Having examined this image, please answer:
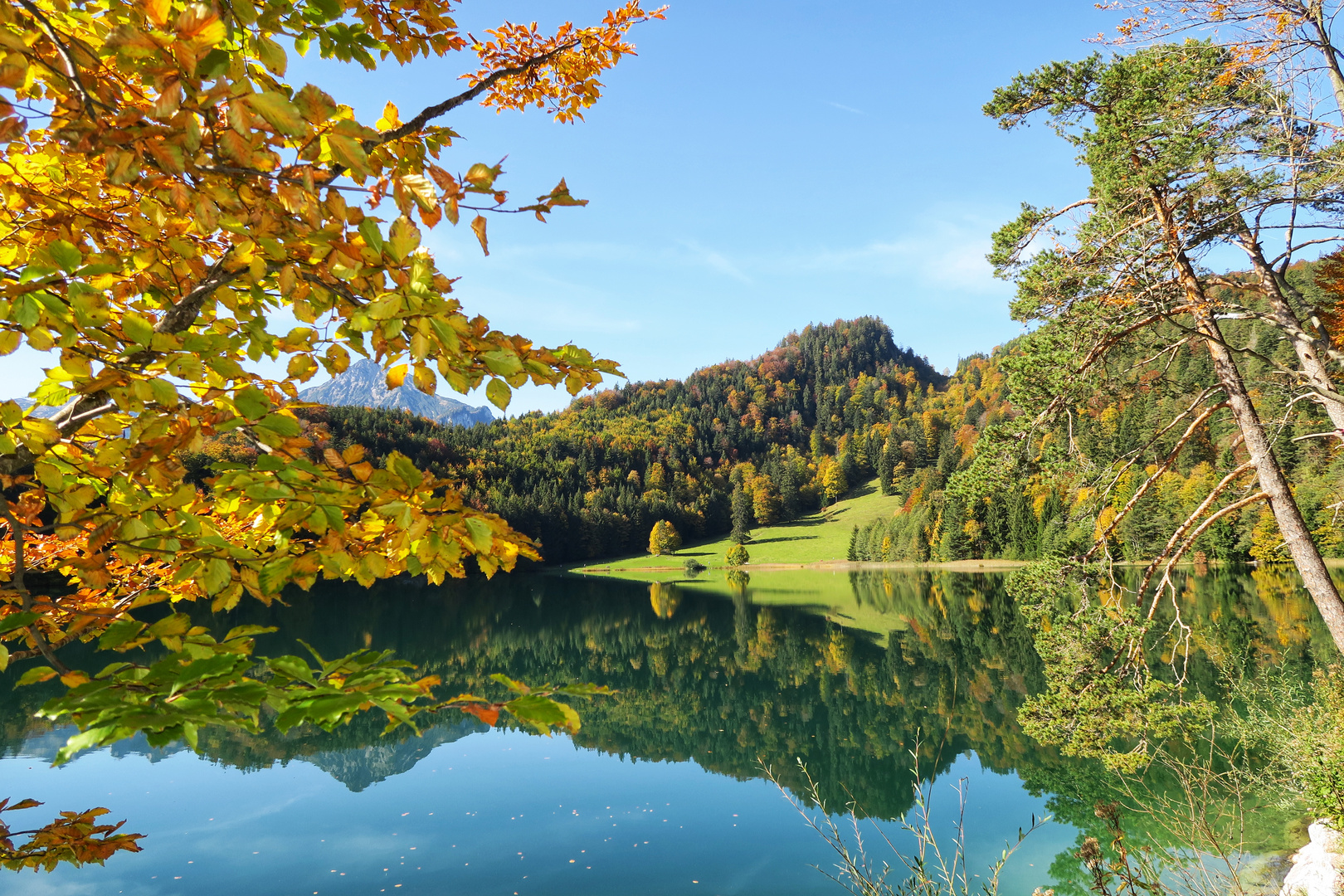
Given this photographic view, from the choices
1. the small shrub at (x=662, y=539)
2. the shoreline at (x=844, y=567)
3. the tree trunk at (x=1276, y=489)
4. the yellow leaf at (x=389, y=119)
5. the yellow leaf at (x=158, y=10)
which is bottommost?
the shoreline at (x=844, y=567)

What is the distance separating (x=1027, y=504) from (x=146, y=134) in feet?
206

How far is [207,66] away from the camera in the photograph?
1.35m

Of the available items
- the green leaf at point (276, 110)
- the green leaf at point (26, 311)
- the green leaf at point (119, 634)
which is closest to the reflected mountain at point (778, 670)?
the green leaf at point (119, 634)

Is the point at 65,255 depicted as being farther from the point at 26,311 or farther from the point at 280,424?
the point at 280,424

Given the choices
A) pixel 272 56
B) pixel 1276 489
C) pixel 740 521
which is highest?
pixel 272 56

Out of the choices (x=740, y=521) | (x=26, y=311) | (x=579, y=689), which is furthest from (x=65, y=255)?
(x=740, y=521)

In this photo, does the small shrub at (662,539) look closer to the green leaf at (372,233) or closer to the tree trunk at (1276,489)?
the tree trunk at (1276,489)

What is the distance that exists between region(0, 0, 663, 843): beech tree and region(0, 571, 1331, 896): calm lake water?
2515 millimetres

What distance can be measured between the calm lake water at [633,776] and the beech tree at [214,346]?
252cm

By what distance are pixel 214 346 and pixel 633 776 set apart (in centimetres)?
1626

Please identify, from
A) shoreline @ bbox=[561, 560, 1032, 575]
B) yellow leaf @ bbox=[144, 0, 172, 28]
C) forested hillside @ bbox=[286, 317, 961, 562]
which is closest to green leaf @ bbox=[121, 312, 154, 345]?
yellow leaf @ bbox=[144, 0, 172, 28]

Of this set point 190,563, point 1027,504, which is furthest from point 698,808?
point 1027,504

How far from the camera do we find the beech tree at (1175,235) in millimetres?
7074

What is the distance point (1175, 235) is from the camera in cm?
746
